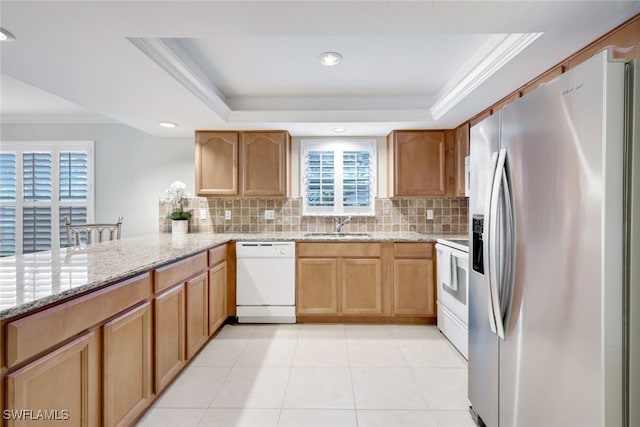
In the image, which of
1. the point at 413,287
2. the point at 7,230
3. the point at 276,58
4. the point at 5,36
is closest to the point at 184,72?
the point at 276,58

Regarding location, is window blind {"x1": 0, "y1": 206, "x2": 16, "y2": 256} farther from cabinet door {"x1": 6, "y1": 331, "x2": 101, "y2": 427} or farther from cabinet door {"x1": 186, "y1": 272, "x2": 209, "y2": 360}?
cabinet door {"x1": 6, "y1": 331, "x2": 101, "y2": 427}

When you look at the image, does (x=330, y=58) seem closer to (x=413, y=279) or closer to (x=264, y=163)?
(x=264, y=163)

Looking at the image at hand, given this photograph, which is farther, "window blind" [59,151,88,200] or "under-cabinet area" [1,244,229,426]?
"window blind" [59,151,88,200]

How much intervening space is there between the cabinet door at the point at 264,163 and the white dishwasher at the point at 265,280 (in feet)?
2.10

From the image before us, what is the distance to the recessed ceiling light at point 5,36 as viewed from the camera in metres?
1.43

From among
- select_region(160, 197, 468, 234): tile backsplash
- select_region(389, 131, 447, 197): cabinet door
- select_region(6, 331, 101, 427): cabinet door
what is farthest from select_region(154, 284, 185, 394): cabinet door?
select_region(389, 131, 447, 197): cabinet door

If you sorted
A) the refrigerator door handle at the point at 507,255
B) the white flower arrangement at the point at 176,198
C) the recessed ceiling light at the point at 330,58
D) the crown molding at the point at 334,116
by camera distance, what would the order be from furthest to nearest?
the white flower arrangement at the point at 176,198, the crown molding at the point at 334,116, the recessed ceiling light at the point at 330,58, the refrigerator door handle at the point at 507,255

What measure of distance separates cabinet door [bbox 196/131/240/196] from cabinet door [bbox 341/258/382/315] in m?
1.54

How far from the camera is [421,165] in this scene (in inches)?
132

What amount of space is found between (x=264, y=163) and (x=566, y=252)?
2.84 m

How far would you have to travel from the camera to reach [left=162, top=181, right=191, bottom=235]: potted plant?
352 cm

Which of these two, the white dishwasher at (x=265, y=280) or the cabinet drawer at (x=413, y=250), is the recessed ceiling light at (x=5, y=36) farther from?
the cabinet drawer at (x=413, y=250)

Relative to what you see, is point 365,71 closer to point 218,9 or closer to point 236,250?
point 218,9

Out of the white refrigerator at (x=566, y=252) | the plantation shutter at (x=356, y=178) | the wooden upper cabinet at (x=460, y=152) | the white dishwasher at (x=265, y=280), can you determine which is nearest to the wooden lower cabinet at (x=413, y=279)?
the wooden upper cabinet at (x=460, y=152)
